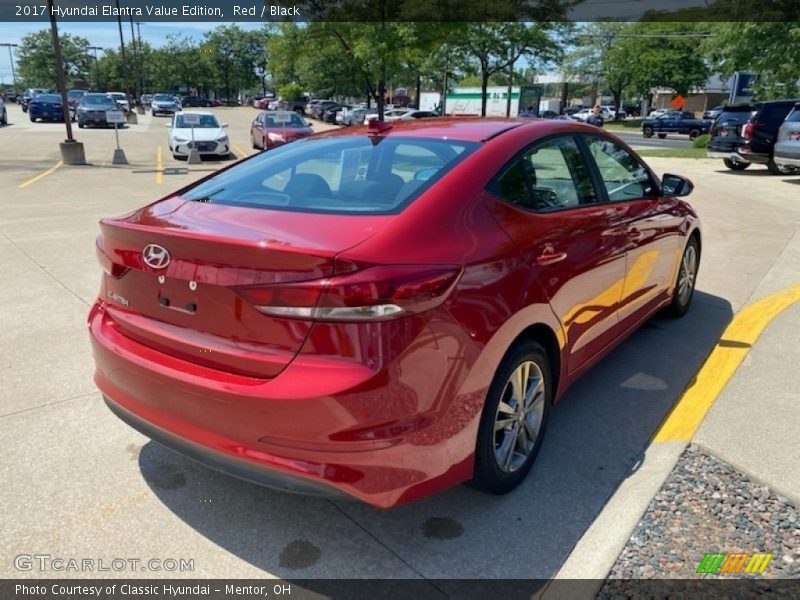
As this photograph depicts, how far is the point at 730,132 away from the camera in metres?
16.5

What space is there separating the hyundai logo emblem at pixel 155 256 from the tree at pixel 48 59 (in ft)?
343

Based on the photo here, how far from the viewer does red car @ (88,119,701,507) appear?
2.14 meters

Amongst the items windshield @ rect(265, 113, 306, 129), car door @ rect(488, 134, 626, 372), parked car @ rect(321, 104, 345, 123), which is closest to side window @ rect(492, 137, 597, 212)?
car door @ rect(488, 134, 626, 372)

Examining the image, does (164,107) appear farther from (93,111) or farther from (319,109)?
(93,111)

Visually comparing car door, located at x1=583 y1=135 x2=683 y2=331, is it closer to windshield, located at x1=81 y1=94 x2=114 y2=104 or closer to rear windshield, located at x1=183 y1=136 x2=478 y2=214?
rear windshield, located at x1=183 y1=136 x2=478 y2=214

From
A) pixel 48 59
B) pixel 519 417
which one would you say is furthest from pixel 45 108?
pixel 48 59

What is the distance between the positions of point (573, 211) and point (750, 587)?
1.81 metres

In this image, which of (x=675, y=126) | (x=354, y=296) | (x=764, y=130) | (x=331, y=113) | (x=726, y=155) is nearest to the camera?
(x=354, y=296)

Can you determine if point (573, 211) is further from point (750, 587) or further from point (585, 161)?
point (750, 587)

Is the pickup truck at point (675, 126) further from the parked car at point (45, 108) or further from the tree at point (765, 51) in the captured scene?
the parked car at point (45, 108)

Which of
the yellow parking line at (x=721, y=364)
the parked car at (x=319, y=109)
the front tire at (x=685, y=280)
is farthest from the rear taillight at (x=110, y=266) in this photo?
the parked car at (x=319, y=109)

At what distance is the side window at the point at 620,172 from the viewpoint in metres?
3.73

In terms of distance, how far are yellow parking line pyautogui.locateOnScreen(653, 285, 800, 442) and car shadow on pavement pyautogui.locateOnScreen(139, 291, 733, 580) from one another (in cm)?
14

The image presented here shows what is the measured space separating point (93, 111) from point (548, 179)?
3278 cm
